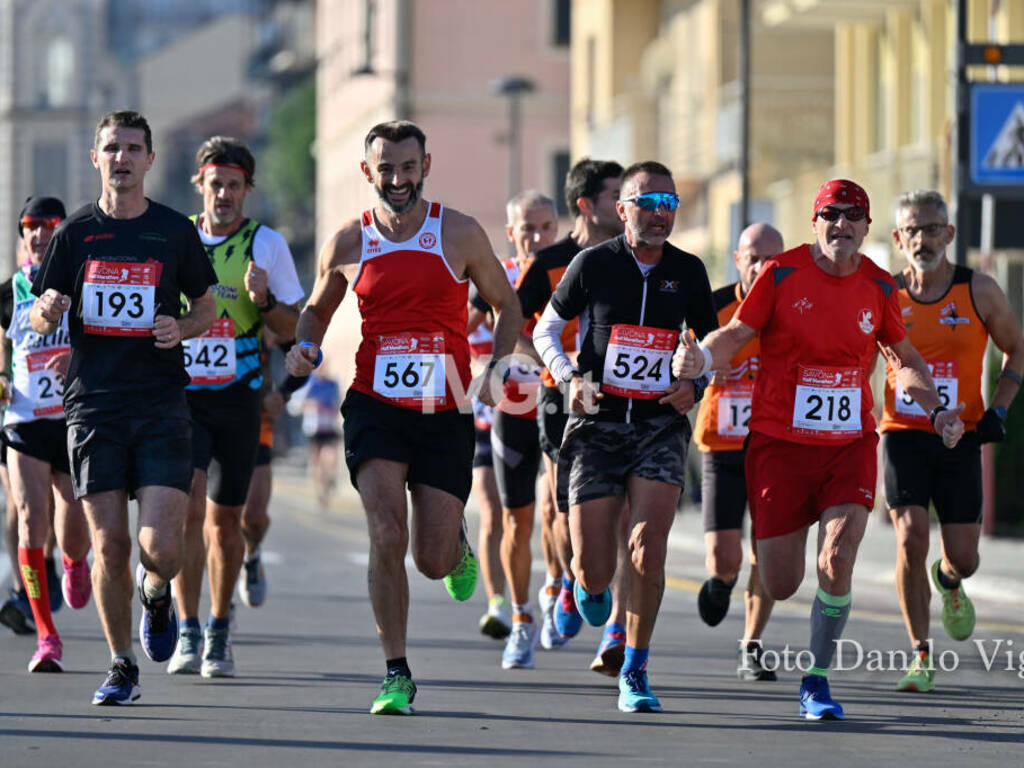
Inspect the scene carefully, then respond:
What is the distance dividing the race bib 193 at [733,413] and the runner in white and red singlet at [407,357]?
2.03 m

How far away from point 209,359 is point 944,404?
10.7 feet

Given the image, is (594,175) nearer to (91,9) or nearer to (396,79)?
(396,79)

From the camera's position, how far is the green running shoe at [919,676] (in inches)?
432

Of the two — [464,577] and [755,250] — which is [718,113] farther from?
[464,577]

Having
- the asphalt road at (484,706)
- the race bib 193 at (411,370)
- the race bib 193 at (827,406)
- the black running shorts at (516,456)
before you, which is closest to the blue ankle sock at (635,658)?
the asphalt road at (484,706)

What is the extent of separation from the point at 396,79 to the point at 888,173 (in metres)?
33.9

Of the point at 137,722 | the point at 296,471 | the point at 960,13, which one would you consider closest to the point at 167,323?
the point at 137,722

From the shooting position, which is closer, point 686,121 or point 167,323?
point 167,323

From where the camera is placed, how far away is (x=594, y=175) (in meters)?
12.0

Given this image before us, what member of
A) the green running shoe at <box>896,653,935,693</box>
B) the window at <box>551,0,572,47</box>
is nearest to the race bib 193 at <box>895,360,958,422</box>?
the green running shoe at <box>896,653,935,693</box>

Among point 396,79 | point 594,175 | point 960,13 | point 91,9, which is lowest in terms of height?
point 594,175

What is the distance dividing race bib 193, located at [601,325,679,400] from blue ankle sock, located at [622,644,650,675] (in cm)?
101

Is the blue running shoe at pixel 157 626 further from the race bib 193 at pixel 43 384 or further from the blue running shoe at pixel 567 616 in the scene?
the blue running shoe at pixel 567 616

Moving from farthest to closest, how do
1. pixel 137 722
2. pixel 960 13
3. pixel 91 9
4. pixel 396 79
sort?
pixel 91 9, pixel 396 79, pixel 960 13, pixel 137 722
